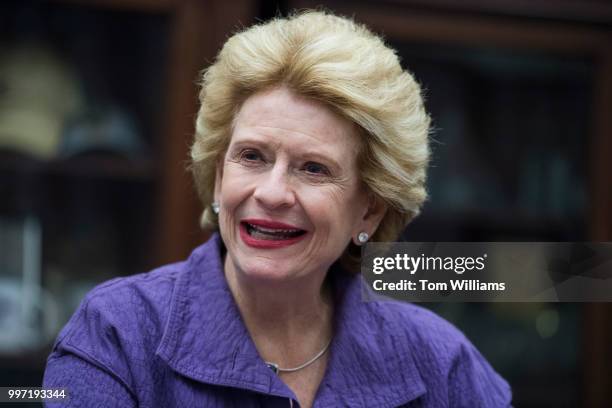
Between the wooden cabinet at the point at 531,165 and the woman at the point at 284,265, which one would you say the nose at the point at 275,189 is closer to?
the woman at the point at 284,265

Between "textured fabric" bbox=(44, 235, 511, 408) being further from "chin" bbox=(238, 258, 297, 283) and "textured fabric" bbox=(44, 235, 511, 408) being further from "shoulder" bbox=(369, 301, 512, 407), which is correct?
"chin" bbox=(238, 258, 297, 283)

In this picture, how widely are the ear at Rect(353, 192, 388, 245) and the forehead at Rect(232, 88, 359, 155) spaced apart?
0.16 metres

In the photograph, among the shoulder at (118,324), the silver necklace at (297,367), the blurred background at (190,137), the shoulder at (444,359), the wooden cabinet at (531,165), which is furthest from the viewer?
the wooden cabinet at (531,165)

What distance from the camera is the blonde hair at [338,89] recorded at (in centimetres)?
156

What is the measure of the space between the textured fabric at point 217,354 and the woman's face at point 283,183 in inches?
5.5

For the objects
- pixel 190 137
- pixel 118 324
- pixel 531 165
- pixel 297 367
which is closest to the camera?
pixel 118 324

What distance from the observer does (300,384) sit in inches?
65.8

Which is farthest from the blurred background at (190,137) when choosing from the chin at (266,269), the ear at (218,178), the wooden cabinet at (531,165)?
the chin at (266,269)

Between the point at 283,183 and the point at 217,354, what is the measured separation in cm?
34

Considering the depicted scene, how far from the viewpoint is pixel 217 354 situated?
1.58 metres

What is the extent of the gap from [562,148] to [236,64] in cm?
149

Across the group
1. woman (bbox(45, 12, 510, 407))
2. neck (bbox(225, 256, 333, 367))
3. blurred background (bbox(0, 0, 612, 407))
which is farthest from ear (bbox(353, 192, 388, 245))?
blurred background (bbox(0, 0, 612, 407))

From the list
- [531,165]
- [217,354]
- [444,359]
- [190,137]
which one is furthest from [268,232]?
[531,165]

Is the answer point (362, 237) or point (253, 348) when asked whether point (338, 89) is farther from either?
point (253, 348)
